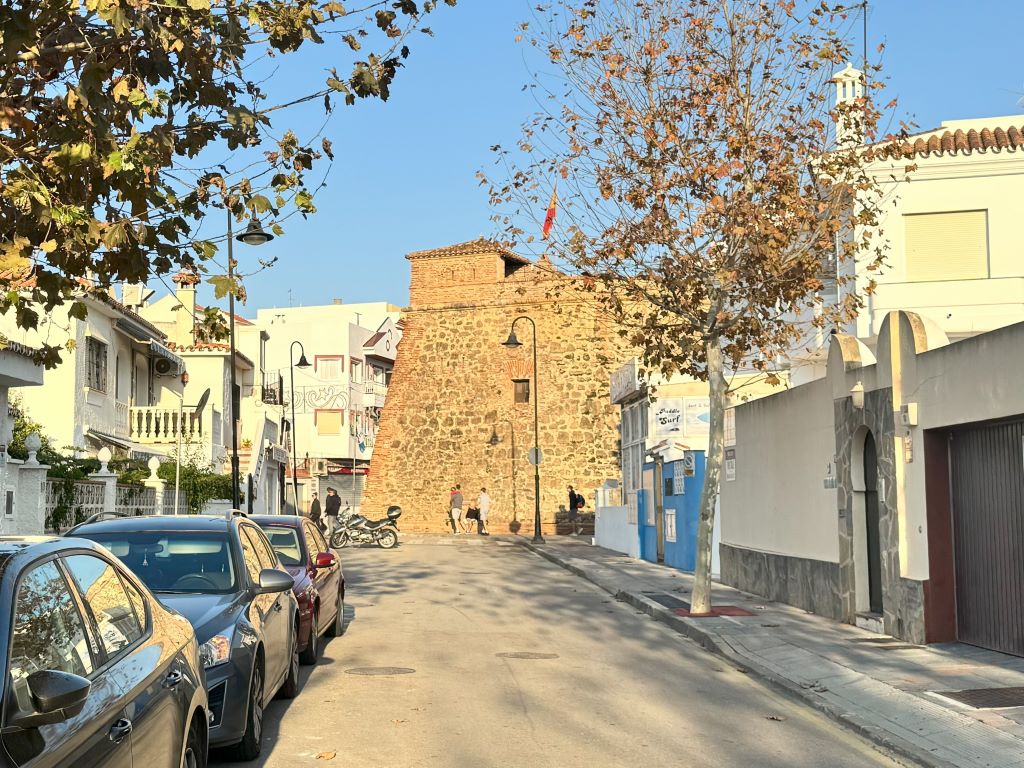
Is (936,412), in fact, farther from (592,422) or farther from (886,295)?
(592,422)

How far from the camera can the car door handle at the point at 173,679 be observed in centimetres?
481

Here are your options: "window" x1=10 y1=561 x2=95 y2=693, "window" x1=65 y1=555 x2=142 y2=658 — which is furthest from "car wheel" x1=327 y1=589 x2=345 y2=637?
"window" x1=10 y1=561 x2=95 y2=693

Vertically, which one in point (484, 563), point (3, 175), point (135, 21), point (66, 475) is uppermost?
point (135, 21)

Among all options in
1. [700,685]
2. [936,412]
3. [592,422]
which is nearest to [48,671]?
[700,685]

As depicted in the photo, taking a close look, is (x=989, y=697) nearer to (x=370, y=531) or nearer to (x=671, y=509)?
(x=671, y=509)

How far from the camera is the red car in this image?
1150 cm

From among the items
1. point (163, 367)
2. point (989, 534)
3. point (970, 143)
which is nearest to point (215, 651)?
point (989, 534)

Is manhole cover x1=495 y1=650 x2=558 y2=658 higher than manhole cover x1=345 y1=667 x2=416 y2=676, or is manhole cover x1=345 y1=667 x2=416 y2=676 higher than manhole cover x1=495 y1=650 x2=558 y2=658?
manhole cover x1=345 y1=667 x2=416 y2=676

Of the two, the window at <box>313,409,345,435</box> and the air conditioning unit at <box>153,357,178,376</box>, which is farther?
the window at <box>313,409,345,435</box>

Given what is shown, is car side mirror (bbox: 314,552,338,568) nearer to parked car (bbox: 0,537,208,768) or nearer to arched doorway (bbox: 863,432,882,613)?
arched doorway (bbox: 863,432,882,613)

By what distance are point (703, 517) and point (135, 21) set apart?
1138 centimetres

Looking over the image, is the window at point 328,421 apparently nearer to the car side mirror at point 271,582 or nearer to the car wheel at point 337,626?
the car wheel at point 337,626

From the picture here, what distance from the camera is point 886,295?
25.3 m

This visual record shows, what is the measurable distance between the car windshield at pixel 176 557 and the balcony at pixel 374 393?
6321cm
